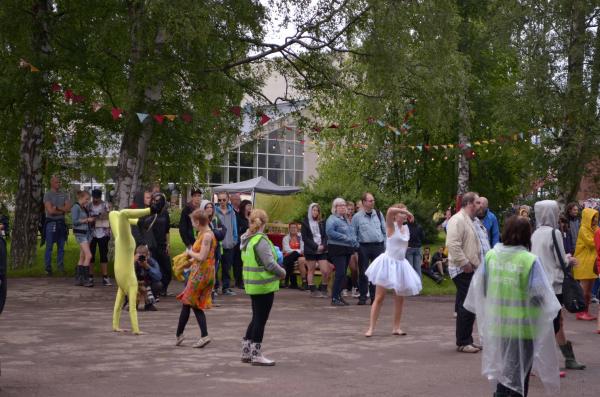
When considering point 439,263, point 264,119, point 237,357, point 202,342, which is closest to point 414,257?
point 439,263

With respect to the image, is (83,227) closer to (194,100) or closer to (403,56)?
(194,100)

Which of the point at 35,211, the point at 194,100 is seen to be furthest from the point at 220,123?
the point at 35,211

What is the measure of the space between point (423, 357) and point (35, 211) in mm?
13632

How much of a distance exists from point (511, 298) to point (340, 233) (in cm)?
967

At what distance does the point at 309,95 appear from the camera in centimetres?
2356

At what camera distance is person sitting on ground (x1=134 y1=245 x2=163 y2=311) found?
15094mm

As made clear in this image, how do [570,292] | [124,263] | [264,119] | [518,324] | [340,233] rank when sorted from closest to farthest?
[518,324]
[570,292]
[124,263]
[340,233]
[264,119]

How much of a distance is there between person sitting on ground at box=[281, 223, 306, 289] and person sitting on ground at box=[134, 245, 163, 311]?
502 cm

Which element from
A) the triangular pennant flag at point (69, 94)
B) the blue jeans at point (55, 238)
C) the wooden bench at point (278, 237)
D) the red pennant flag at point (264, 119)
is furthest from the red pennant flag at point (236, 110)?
the blue jeans at point (55, 238)

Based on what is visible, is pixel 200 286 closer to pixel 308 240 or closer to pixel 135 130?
pixel 308 240

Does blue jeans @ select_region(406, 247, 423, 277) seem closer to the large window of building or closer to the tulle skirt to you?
the tulle skirt

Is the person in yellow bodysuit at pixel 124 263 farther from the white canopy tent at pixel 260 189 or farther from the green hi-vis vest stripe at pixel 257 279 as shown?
the white canopy tent at pixel 260 189

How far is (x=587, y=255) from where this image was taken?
16.0 m

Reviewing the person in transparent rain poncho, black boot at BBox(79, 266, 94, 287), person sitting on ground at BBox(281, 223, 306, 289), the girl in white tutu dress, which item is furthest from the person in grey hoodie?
black boot at BBox(79, 266, 94, 287)
